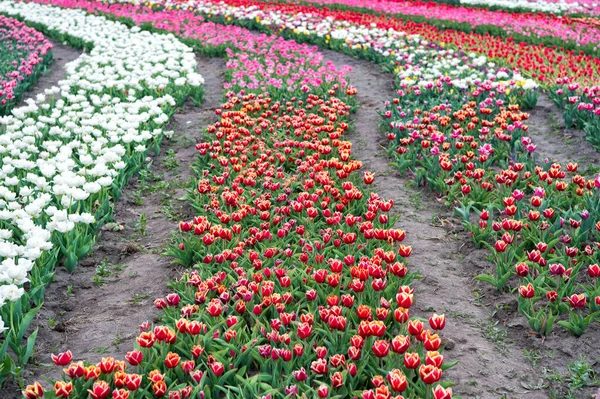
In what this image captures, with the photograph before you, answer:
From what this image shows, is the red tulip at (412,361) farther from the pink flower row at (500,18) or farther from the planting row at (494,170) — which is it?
the pink flower row at (500,18)

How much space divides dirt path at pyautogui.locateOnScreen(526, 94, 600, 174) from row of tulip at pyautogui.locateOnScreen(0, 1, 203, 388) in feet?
16.0

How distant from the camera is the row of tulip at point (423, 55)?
27.4 feet

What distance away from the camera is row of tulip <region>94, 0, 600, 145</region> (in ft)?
27.4

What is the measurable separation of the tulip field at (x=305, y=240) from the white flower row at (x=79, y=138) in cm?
4

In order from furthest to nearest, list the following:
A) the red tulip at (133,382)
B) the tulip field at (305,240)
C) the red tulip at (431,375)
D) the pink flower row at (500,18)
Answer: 1. the pink flower row at (500,18)
2. the tulip field at (305,240)
3. the red tulip at (133,382)
4. the red tulip at (431,375)

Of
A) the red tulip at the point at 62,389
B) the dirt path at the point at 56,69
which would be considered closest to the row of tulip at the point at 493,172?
the red tulip at the point at 62,389

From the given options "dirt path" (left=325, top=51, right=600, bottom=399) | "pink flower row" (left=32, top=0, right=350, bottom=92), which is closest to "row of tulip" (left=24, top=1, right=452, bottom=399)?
"dirt path" (left=325, top=51, right=600, bottom=399)

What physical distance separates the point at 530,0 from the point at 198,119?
1595cm

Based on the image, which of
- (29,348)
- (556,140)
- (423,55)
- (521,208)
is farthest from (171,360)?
(423,55)

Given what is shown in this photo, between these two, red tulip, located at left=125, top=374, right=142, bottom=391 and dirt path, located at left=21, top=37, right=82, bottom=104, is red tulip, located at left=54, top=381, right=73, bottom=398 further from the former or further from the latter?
dirt path, located at left=21, top=37, right=82, bottom=104

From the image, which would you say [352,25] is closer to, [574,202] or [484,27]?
[484,27]

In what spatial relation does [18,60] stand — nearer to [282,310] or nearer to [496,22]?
[282,310]

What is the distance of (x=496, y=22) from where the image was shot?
14953mm

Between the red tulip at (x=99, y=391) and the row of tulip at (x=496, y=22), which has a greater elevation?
the row of tulip at (x=496, y=22)
